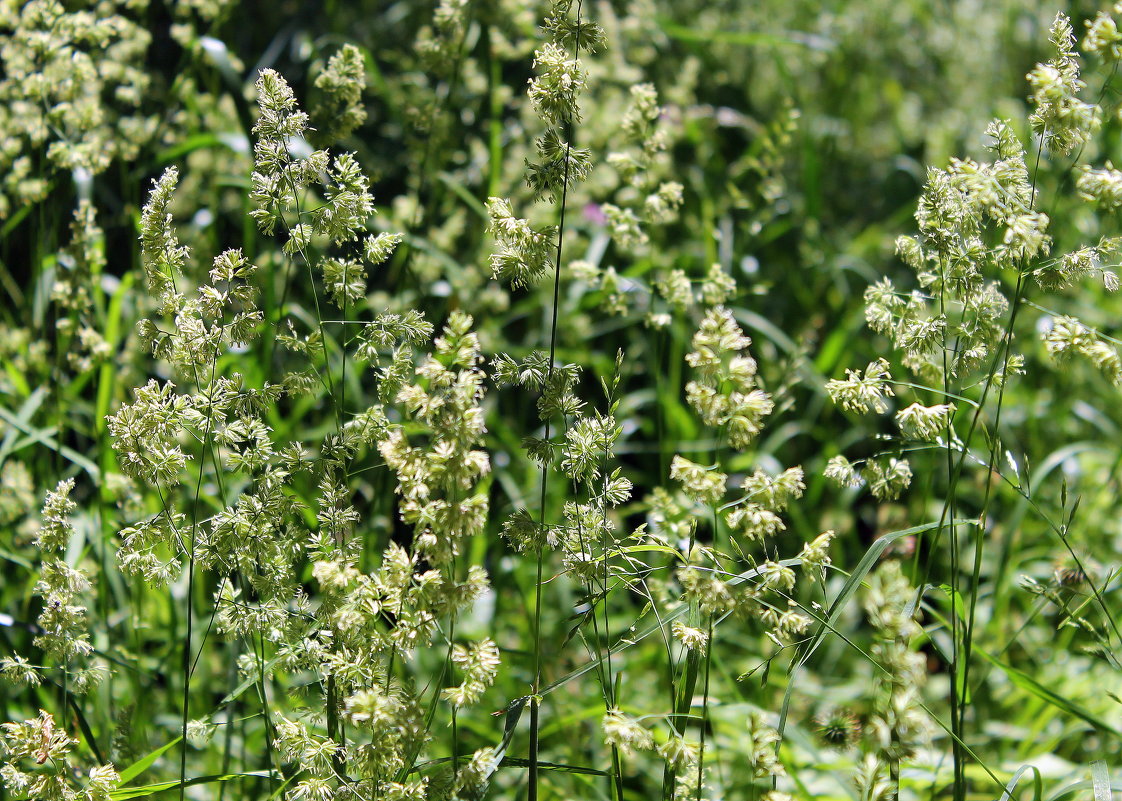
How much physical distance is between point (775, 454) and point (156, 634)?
191cm

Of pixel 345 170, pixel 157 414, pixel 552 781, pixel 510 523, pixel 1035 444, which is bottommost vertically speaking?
pixel 552 781

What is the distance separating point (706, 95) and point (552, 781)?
9.72ft

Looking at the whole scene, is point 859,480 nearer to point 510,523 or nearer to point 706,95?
point 510,523

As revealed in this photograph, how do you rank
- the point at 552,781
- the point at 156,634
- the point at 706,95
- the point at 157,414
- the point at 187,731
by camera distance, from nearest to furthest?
the point at 157,414 < the point at 187,731 < the point at 552,781 < the point at 156,634 < the point at 706,95

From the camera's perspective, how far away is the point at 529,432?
2.96m

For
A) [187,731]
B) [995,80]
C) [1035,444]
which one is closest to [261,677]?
[187,731]

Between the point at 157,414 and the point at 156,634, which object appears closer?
the point at 157,414

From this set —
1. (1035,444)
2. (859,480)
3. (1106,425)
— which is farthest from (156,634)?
(1106,425)

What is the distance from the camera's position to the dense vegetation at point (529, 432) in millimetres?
1150

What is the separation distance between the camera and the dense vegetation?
1.15 meters

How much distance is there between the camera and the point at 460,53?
1.97m

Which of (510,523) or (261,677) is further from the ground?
(510,523)

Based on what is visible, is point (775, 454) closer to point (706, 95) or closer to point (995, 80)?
point (706, 95)

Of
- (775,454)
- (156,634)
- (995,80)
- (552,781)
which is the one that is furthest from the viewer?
(995,80)
